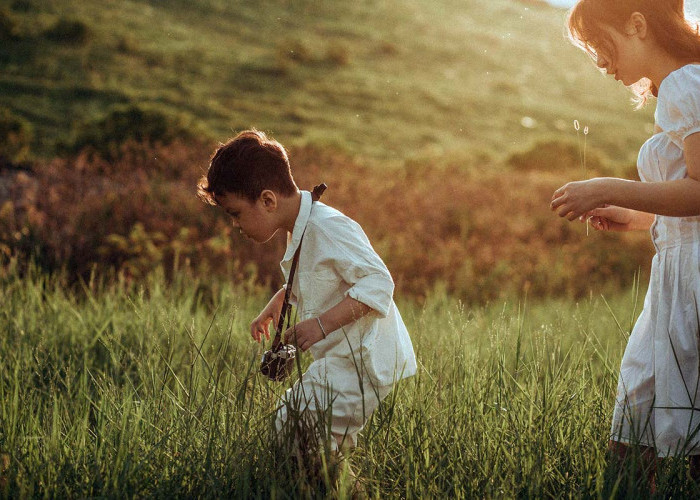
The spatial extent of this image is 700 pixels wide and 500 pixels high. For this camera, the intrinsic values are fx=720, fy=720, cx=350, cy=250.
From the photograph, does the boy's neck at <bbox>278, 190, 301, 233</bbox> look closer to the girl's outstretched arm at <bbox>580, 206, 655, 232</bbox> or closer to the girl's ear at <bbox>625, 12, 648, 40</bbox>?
the girl's outstretched arm at <bbox>580, 206, 655, 232</bbox>

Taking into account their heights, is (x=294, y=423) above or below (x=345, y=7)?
below

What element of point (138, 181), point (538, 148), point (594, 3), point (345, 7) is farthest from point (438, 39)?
point (594, 3)

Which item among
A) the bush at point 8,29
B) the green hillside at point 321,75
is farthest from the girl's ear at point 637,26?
the bush at point 8,29

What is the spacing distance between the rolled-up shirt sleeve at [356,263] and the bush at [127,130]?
887 cm

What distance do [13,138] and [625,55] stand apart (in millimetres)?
10673

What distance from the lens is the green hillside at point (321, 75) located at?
1972 cm

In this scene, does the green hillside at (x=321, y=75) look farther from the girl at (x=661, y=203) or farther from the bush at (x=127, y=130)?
the girl at (x=661, y=203)

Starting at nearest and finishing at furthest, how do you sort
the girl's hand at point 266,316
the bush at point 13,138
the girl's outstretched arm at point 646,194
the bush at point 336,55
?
the girl's outstretched arm at point 646,194
the girl's hand at point 266,316
the bush at point 13,138
the bush at point 336,55

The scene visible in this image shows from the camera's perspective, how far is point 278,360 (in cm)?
225

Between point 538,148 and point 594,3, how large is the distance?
13.9 meters

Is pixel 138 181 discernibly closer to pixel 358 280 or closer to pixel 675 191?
pixel 358 280

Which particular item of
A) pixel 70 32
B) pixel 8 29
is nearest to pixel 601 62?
pixel 8 29

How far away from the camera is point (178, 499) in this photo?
82.4 inches

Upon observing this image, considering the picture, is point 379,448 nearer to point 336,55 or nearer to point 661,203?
point 661,203
